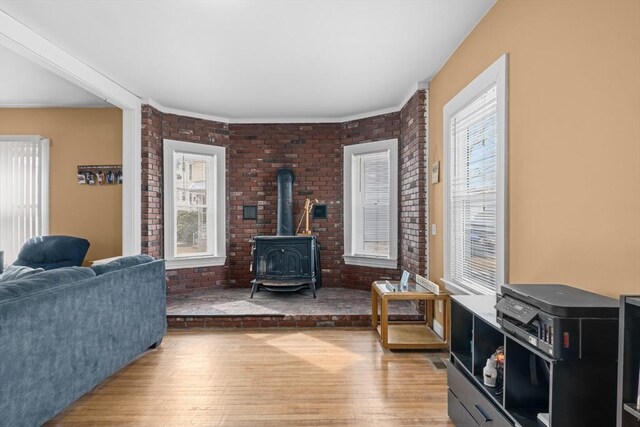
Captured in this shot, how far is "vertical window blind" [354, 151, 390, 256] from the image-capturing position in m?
4.98

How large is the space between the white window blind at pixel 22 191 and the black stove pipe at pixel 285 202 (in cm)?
308

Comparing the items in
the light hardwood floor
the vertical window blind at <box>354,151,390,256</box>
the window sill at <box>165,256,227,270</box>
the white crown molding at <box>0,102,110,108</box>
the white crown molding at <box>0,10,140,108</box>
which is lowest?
the light hardwood floor

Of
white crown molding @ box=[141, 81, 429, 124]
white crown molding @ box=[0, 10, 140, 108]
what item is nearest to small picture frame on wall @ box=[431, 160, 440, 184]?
white crown molding @ box=[141, 81, 429, 124]

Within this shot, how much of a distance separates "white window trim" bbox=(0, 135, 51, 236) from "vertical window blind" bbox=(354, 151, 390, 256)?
4208 mm

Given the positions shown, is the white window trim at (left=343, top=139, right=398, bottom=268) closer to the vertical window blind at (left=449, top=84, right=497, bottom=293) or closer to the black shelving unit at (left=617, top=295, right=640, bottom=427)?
the vertical window blind at (left=449, top=84, right=497, bottom=293)

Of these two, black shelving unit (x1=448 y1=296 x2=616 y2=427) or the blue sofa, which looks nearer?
black shelving unit (x1=448 y1=296 x2=616 y2=427)

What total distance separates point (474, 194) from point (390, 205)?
6.44ft

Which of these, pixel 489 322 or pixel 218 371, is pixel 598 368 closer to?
pixel 489 322

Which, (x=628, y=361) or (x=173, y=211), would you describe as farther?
(x=173, y=211)

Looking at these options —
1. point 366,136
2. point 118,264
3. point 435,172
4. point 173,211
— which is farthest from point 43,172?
point 435,172

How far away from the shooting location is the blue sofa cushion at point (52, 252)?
4.16 meters

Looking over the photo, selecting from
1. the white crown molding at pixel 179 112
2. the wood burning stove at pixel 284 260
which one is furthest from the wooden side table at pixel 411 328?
the white crown molding at pixel 179 112

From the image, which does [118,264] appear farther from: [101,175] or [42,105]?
[42,105]

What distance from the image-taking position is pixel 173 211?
16.0 ft
